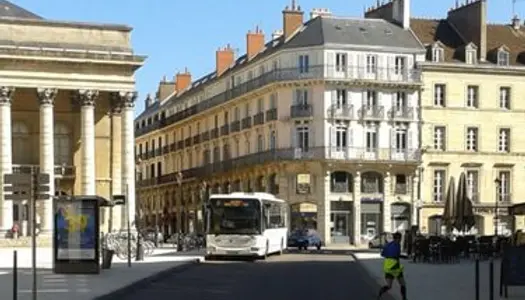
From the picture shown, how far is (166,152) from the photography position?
101 m

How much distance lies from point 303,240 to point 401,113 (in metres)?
17.5

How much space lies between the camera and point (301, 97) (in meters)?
72.0

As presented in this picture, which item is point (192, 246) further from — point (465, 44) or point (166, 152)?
point (166, 152)

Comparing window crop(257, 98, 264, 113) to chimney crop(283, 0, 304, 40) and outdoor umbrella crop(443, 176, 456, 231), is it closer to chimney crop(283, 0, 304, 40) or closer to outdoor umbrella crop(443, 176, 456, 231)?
chimney crop(283, 0, 304, 40)

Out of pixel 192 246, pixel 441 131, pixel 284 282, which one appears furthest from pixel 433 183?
pixel 284 282

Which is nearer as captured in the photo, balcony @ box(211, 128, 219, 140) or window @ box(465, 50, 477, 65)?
window @ box(465, 50, 477, 65)

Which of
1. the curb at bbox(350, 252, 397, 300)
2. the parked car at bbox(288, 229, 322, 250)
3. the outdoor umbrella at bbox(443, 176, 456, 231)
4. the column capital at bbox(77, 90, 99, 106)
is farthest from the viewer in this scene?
the parked car at bbox(288, 229, 322, 250)

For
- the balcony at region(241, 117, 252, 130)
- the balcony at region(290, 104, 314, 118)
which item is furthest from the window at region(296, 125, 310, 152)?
the balcony at region(241, 117, 252, 130)

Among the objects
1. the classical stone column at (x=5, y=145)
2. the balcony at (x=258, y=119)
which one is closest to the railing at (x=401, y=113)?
the balcony at (x=258, y=119)

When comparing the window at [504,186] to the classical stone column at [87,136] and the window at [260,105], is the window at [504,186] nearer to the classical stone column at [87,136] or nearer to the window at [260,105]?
the window at [260,105]

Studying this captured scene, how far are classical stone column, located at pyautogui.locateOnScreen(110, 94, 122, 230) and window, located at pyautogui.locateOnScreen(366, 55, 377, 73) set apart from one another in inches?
745

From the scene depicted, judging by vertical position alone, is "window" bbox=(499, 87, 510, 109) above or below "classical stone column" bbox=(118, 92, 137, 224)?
above

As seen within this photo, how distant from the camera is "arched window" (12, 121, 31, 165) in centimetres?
6025

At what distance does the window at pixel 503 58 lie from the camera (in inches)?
2931
